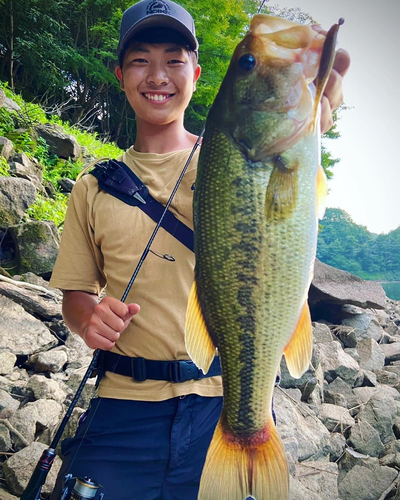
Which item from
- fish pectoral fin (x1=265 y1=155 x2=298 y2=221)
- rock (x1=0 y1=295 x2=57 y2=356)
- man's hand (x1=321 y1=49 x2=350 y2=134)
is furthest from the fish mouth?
rock (x1=0 y1=295 x2=57 y2=356)

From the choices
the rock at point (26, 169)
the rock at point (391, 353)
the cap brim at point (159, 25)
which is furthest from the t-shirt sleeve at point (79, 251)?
the rock at point (391, 353)

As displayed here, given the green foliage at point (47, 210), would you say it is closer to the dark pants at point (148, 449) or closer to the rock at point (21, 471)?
the rock at point (21, 471)

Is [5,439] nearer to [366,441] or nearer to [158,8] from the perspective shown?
[158,8]

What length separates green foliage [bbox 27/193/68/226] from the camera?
24.6ft

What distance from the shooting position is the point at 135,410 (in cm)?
216

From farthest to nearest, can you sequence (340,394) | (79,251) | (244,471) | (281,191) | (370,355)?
(370,355) < (340,394) < (79,251) < (244,471) < (281,191)

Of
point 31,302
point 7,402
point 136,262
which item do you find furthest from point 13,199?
point 136,262

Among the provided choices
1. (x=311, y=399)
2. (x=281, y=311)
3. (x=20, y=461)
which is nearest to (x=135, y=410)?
(x=281, y=311)

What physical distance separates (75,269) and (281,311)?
138 cm

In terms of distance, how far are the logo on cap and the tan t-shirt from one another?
28.3 inches

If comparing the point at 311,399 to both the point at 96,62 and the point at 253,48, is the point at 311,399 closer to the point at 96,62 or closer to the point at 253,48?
the point at 253,48

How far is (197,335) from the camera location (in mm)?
1552

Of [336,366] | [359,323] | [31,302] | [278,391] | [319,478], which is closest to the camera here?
[319,478]

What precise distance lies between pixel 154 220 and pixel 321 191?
3.30 ft
